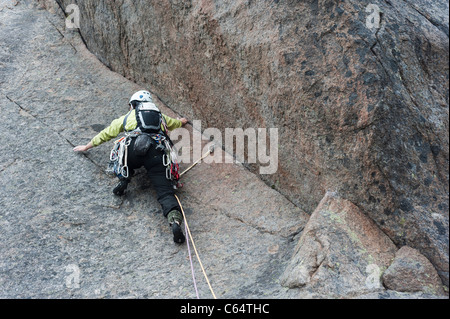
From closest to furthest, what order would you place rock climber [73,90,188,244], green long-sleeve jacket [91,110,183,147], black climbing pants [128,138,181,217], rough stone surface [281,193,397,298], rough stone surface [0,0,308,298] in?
rough stone surface [281,193,397,298]
rough stone surface [0,0,308,298]
rock climber [73,90,188,244]
black climbing pants [128,138,181,217]
green long-sleeve jacket [91,110,183,147]

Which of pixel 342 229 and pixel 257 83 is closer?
pixel 342 229

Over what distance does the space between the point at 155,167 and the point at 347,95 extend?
2471 millimetres

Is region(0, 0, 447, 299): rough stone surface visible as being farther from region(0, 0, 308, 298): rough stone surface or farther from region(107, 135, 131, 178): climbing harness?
region(107, 135, 131, 178): climbing harness

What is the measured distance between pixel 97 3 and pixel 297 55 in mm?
4262

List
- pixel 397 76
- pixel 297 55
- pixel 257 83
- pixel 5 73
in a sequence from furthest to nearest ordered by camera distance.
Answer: pixel 5 73 < pixel 257 83 < pixel 297 55 < pixel 397 76

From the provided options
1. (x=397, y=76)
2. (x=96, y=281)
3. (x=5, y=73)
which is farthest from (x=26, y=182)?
(x=397, y=76)

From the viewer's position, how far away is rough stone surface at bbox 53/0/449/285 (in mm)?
4727

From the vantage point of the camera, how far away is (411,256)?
4.57 metres

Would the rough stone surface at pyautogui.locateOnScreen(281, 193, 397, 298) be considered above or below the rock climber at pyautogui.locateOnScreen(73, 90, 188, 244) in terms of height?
above

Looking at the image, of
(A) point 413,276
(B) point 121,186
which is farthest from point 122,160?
(A) point 413,276

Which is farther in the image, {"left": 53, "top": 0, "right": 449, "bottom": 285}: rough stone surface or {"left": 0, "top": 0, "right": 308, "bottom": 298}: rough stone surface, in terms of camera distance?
{"left": 0, "top": 0, "right": 308, "bottom": 298}: rough stone surface

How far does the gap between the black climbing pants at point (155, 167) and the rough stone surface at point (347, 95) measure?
1.15m

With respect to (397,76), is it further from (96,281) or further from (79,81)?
(79,81)

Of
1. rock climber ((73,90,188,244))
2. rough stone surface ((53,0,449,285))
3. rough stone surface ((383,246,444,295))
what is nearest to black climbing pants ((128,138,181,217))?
rock climber ((73,90,188,244))
